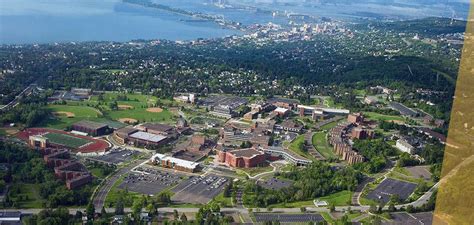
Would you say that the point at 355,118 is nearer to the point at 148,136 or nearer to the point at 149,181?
the point at 148,136

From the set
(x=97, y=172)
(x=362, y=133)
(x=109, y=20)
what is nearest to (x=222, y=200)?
(x=97, y=172)

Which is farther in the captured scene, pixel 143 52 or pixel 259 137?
pixel 143 52

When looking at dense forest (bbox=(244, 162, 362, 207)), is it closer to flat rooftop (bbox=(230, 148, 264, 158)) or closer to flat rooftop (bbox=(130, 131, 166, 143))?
flat rooftop (bbox=(230, 148, 264, 158))

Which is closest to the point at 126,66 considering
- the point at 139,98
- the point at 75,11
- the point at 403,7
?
the point at 139,98

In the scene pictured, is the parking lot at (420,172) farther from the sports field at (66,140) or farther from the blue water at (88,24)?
the blue water at (88,24)

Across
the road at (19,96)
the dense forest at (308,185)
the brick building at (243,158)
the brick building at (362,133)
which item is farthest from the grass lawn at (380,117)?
the road at (19,96)

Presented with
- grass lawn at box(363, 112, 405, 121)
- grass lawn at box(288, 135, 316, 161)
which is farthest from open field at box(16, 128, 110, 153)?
grass lawn at box(363, 112, 405, 121)

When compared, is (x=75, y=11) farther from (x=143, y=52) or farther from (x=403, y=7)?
(x=403, y=7)
